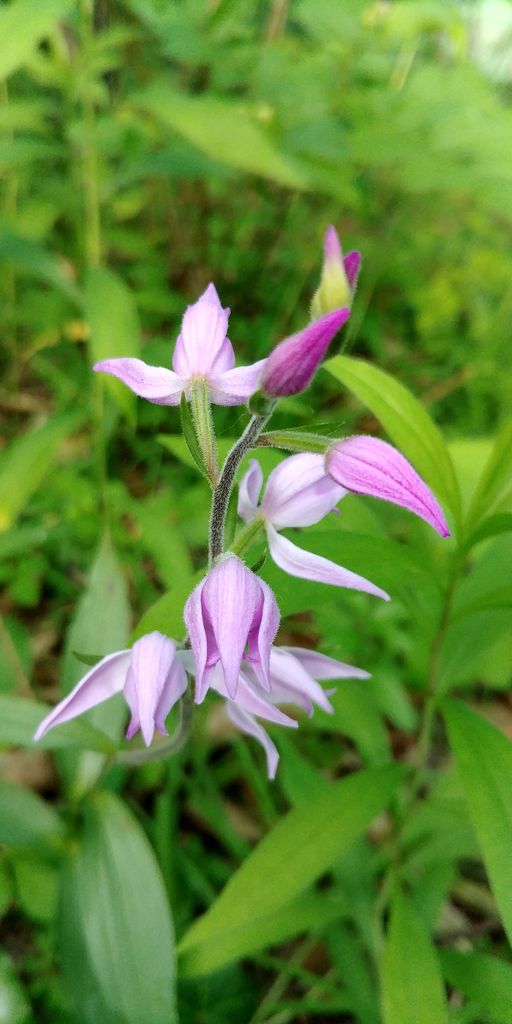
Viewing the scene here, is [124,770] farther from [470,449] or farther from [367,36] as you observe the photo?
[367,36]

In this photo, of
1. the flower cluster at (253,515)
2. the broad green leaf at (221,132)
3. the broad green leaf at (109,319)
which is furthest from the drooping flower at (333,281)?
the broad green leaf at (221,132)

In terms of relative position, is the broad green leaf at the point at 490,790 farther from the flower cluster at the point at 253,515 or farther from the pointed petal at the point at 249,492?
the pointed petal at the point at 249,492

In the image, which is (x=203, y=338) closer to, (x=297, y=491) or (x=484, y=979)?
(x=297, y=491)

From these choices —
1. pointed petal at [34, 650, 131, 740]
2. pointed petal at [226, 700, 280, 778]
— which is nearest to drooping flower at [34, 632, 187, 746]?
pointed petal at [34, 650, 131, 740]

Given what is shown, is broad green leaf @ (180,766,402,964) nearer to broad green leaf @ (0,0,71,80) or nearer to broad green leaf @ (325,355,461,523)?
broad green leaf @ (325,355,461,523)

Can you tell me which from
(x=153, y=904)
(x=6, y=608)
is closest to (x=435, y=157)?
(x=6, y=608)
